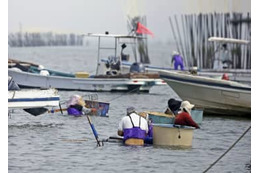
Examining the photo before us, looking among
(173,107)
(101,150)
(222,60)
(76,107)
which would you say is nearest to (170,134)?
(101,150)

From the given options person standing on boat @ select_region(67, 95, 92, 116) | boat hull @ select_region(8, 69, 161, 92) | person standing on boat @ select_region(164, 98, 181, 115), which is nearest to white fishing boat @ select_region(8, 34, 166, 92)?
boat hull @ select_region(8, 69, 161, 92)

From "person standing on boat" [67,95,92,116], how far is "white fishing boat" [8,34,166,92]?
667 cm

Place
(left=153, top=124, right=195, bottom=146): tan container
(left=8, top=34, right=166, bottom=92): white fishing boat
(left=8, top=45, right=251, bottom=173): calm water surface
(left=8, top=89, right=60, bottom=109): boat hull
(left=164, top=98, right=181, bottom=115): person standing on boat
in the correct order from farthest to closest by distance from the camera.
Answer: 1. (left=8, top=34, right=166, bottom=92): white fishing boat
2. (left=8, top=89, right=60, bottom=109): boat hull
3. (left=164, top=98, right=181, bottom=115): person standing on boat
4. (left=153, top=124, right=195, bottom=146): tan container
5. (left=8, top=45, right=251, bottom=173): calm water surface

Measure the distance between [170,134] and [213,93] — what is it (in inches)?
248

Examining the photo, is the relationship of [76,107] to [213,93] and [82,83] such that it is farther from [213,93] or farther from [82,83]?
[82,83]

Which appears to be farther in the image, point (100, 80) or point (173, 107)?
point (100, 80)

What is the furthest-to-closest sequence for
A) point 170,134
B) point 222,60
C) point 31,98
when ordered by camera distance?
point 222,60 < point 31,98 < point 170,134

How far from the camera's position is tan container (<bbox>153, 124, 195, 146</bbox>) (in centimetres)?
1462

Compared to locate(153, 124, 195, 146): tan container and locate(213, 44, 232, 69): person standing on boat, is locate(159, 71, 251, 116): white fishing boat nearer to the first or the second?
locate(153, 124, 195, 146): tan container

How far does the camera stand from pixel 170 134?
14672mm

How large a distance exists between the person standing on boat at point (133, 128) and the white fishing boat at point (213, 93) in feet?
19.2

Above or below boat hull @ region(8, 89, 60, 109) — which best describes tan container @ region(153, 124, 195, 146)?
below
